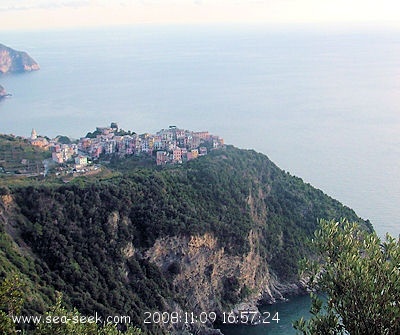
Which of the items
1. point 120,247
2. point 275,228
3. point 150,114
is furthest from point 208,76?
point 120,247

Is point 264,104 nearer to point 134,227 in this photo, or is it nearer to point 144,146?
point 144,146

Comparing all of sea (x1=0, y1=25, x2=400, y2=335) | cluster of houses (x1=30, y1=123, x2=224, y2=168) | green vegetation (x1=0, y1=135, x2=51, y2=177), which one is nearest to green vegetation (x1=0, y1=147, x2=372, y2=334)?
cluster of houses (x1=30, y1=123, x2=224, y2=168)

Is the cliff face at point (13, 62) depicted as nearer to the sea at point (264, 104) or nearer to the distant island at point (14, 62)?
the distant island at point (14, 62)

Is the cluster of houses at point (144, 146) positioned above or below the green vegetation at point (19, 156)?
below

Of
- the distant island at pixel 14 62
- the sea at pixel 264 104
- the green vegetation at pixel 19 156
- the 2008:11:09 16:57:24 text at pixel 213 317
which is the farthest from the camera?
the distant island at pixel 14 62

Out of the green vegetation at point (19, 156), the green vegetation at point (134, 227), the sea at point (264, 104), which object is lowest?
the sea at point (264, 104)

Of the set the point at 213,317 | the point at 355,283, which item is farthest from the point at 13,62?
the point at 355,283

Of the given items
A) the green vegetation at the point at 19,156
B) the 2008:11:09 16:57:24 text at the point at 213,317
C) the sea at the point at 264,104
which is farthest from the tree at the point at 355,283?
the green vegetation at the point at 19,156
